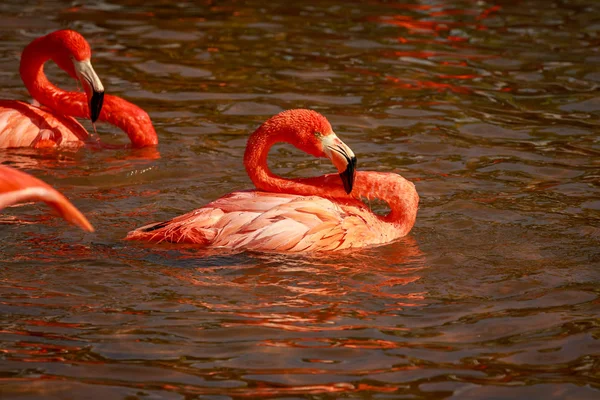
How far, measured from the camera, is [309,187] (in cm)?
646

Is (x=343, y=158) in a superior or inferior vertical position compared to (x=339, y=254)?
superior

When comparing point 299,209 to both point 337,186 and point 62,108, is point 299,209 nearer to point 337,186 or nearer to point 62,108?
point 337,186

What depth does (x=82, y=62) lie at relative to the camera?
8289 mm

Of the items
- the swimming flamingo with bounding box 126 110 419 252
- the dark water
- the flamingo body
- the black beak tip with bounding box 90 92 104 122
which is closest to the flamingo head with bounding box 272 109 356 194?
the swimming flamingo with bounding box 126 110 419 252

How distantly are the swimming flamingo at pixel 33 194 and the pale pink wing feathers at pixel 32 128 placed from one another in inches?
159

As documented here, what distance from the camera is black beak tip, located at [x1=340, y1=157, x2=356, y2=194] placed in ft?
20.4

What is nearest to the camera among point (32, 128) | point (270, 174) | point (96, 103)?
point (270, 174)

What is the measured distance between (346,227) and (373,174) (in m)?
0.52

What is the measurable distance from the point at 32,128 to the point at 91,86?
2.21ft

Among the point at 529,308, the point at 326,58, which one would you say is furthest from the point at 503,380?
the point at 326,58

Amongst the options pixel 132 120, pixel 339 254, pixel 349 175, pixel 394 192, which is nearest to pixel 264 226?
pixel 339 254

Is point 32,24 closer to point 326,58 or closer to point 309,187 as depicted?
point 326,58

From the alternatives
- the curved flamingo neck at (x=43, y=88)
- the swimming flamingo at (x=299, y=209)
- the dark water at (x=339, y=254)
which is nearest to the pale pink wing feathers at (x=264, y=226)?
the swimming flamingo at (x=299, y=209)

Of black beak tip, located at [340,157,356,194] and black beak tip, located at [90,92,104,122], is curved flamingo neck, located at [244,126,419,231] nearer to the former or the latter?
black beak tip, located at [340,157,356,194]
